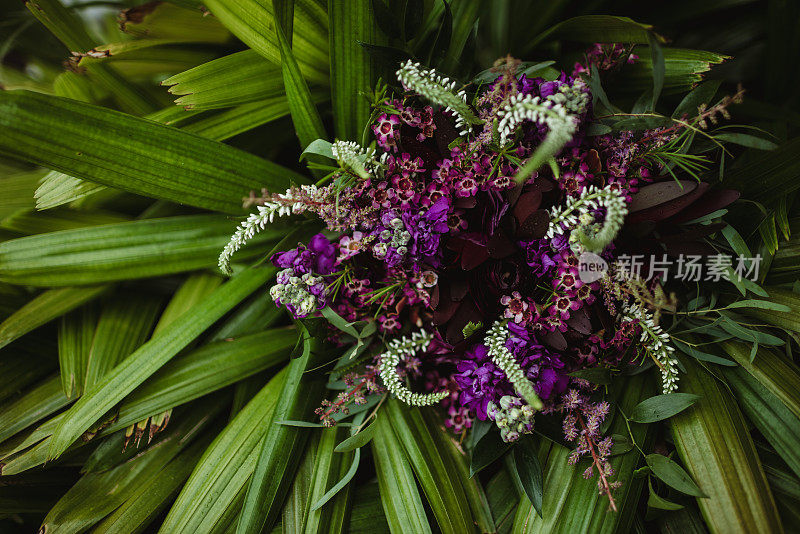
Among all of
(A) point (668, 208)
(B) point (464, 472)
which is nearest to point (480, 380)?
(B) point (464, 472)

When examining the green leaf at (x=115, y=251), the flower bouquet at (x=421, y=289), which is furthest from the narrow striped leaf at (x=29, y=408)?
the green leaf at (x=115, y=251)

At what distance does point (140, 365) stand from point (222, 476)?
23 cm

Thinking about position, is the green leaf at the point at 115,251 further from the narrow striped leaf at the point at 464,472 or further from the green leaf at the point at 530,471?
the green leaf at the point at 530,471

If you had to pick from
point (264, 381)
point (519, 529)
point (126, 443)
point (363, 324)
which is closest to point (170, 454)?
point (126, 443)

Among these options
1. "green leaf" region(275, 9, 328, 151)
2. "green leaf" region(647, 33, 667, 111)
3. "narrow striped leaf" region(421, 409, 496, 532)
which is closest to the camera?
"green leaf" region(647, 33, 667, 111)

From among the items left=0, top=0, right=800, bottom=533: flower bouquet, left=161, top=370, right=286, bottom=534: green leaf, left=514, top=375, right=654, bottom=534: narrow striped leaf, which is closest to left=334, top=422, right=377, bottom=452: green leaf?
left=0, top=0, right=800, bottom=533: flower bouquet

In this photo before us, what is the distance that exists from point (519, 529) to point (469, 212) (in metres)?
0.51

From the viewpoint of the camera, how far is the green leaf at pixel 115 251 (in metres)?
0.72

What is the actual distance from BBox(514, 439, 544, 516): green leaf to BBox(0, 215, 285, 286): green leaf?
1.86 ft

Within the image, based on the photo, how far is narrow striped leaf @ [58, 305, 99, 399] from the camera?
78 cm

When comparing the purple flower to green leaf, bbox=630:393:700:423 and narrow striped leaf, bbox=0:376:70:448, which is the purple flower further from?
narrow striped leaf, bbox=0:376:70:448

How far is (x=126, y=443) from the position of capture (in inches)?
29.7

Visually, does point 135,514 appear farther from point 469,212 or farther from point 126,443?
point 469,212

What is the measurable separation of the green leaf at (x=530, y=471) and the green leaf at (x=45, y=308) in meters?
0.79
